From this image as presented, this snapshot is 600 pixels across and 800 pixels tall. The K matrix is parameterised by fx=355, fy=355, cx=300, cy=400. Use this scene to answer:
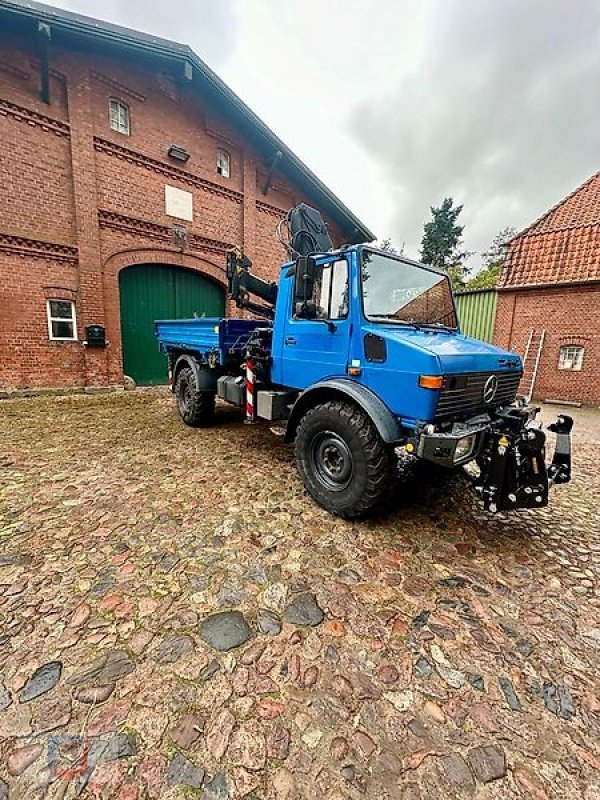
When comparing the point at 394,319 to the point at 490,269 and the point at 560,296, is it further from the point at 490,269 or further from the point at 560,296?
the point at 490,269

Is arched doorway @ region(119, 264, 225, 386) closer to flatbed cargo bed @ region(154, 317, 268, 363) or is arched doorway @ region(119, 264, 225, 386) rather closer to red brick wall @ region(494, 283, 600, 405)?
flatbed cargo bed @ region(154, 317, 268, 363)

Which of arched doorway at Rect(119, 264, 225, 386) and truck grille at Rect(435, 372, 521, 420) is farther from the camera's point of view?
arched doorway at Rect(119, 264, 225, 386)

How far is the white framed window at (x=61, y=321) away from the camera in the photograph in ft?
26.5

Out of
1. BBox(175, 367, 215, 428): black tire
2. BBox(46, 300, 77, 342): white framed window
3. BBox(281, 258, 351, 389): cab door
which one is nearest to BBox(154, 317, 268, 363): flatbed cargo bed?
BBox(175, 367, 215, 428): black tire

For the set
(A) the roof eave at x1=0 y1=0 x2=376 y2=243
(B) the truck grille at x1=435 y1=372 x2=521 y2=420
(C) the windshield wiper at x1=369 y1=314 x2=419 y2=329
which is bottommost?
(B) the truck grille at x1=435 y1=372 x2=521 y2=420

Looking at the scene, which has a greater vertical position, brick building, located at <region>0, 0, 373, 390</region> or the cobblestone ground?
brick building, located at <region>0, 0, 373, 390</region>

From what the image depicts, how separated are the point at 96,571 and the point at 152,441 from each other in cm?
289

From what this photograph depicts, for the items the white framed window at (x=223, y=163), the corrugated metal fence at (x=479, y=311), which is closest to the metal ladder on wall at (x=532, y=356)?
the corrugated metal fence at (x=479, y=311)

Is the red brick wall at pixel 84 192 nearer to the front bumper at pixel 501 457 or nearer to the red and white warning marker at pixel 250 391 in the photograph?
the red and white warning marker at pixel 250 391

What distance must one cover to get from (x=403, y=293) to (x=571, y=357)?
10.0 meters

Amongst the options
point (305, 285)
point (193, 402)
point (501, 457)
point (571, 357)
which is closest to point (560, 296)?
point (571, 357)

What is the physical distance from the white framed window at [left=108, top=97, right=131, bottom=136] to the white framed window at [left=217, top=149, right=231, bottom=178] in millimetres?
2385

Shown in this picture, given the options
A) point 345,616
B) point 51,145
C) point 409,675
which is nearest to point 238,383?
point 345,616

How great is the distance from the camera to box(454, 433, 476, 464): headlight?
2753 mm
